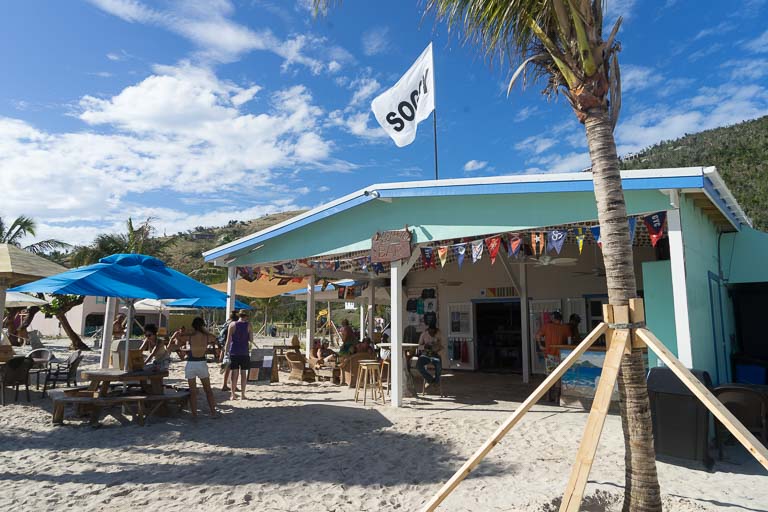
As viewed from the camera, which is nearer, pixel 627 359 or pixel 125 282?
A: pixel 627 359

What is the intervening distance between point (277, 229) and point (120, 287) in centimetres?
422

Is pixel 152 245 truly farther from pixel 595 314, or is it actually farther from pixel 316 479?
pixel 316 479

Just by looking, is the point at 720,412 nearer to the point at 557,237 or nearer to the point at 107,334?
the point at 557,237

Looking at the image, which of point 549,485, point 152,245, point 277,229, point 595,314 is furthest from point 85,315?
point 549,485

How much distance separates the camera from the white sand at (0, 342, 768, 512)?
4.23 meters

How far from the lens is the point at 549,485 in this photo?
4590 millimetres

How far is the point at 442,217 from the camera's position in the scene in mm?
8305

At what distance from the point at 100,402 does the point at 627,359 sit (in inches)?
256

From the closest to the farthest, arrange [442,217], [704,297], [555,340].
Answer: [704,297]
[442,217]
[555,340]

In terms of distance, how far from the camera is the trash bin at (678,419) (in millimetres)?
5082

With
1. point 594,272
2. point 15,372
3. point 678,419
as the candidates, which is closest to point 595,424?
point 678,419

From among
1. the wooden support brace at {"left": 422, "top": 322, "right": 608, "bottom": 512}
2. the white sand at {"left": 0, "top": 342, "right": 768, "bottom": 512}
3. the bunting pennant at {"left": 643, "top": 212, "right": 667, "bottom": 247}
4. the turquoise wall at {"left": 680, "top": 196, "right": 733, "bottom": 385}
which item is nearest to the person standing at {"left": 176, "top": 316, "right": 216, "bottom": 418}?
the white sand at {"left": 0, "top": 342, "right": 768, "bottom": 512}

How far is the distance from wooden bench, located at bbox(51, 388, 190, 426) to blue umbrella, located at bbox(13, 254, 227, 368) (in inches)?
25.8

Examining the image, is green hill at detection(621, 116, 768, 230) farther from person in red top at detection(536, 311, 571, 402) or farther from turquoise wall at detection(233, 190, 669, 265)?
turquoise wall at detection(233, 190, 669, 265)
